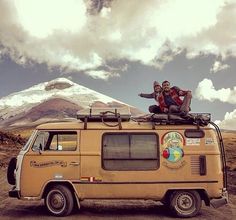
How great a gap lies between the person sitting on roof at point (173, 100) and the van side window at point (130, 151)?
3.34 ft

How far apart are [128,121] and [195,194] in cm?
270

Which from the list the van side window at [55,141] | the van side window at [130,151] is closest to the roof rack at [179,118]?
the van side window at [130,151]

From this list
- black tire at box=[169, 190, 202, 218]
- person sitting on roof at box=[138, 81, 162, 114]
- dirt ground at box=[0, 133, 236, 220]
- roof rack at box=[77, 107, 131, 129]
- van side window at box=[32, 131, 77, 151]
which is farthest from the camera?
person sitting on roof at box=[138, 81, 162, 114]

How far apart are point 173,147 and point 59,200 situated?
3389 mm

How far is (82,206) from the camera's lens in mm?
13648

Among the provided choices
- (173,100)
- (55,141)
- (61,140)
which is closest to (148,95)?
(173,100)

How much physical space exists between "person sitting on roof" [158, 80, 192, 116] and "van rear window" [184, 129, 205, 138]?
1.62 feet

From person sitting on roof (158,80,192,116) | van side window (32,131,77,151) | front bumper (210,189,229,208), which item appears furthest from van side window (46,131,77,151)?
front bumper (210,189,229,208)

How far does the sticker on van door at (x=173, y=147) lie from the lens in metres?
12.0

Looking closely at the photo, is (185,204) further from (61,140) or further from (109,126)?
(61,140)

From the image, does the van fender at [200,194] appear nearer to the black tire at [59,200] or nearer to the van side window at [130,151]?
the van side window at [130,151]

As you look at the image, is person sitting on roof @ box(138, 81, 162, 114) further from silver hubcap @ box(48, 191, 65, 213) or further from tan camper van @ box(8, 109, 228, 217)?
silver hubcap @ box(48, 191, 65, 213)

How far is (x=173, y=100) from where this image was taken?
1264cm

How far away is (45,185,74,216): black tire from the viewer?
1188cm
